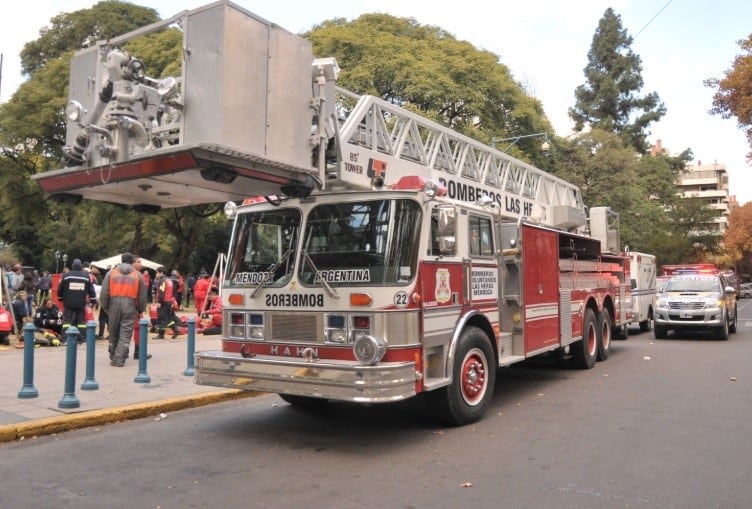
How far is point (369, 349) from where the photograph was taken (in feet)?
18.6

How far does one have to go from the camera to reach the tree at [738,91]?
17.9 meters

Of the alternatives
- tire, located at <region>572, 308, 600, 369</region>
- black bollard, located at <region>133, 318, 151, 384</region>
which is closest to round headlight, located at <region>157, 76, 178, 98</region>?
black bollard, located at <region>133, 318, 151, 384</region>

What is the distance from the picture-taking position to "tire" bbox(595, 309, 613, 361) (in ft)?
38.4

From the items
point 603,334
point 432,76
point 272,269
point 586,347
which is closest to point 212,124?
point 272,269

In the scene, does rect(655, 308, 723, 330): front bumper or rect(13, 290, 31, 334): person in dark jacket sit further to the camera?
rect(655, 308, 723, 330): front bumper

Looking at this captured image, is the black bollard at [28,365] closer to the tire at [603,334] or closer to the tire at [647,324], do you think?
the tire at [603,334]

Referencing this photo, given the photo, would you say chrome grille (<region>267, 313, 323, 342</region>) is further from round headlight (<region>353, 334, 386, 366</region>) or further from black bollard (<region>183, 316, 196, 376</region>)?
black bollard (<region>183, 316, 196, 376</region>)

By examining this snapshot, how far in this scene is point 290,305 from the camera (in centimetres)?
640

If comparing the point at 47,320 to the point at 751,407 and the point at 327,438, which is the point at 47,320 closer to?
the point at 327,438

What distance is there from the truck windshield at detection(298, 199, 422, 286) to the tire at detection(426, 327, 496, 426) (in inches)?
48.8

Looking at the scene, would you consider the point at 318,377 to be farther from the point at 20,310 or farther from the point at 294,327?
the point at 20,310

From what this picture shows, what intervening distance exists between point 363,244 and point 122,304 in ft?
19.3

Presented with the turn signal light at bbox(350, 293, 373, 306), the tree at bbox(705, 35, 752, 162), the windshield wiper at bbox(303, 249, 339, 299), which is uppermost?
the tree at bbox(705, 35, 752, 162)

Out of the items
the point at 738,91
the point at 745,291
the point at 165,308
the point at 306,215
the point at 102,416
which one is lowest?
the point at 102,416
